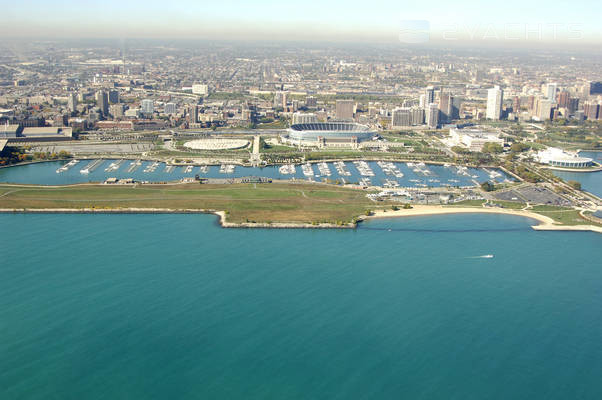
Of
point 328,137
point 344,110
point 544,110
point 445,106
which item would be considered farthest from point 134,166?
point 544,110

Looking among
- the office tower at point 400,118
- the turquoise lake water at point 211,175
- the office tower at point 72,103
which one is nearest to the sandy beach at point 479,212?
the turquoise lake water at point 211,175

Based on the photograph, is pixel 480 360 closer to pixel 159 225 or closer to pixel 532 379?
pixel 532 379

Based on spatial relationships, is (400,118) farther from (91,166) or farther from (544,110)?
(91,166)

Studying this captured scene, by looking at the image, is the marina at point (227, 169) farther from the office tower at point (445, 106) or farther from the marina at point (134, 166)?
the office tower at point (445, 106)

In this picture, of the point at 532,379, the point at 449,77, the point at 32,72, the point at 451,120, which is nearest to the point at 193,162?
the point at 532,379

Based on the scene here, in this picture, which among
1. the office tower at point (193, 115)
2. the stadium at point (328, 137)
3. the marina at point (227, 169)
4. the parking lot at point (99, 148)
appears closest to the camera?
the marina at point (227, 169)

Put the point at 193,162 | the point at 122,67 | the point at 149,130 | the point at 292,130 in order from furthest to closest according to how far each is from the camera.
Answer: the point at 122,67
the point at 149,130
the point at 292,130
the point at 193,162

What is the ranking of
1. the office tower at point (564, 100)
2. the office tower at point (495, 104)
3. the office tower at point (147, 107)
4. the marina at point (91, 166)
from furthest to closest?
1. the office tower at point (564, 100)
2. the office tower at point (495, 104)
3. the office tower at point (147, 107)
4. the marina at point (91, 166)
